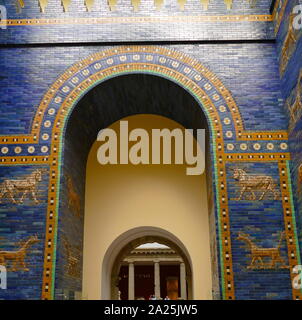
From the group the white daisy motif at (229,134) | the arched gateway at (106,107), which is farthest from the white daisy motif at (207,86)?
the white daisy motif at (229,134)

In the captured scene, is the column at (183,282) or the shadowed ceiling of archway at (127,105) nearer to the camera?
the shadowed ceiling of archway at (127,105)

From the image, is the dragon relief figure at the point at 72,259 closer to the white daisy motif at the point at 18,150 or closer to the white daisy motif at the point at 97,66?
the white daisy motif at the point at 18,150

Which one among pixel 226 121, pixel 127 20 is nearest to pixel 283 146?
pixel 226 121

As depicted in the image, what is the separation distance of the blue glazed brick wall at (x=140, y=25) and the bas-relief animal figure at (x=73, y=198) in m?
2.83

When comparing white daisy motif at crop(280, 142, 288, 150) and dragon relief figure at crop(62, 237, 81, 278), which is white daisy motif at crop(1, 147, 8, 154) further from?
white daisy motif at crop(280, 142, 288, 150)

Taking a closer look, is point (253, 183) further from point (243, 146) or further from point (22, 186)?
point (22, 186)

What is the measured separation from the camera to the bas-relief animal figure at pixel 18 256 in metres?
7.25

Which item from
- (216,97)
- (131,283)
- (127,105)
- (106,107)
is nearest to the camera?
(216,97)

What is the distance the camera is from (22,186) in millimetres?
7680

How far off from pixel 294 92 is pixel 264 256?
9.24ft
